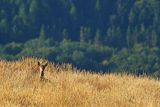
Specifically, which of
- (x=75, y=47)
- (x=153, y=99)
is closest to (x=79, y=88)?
(x=153, y=99)

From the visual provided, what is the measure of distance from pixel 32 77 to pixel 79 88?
131 centimetres

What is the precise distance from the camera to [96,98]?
905 centimetres

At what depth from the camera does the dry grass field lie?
860 centimetres

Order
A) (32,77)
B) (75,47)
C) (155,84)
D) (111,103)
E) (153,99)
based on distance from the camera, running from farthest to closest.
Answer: (75,47) → (155,84) → (32,77) → (153,99) → (111,103)

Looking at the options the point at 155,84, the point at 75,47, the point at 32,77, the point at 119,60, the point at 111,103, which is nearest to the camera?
the point at 111,103

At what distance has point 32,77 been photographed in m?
10.6

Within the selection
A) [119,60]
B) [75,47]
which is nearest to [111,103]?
[119,60]

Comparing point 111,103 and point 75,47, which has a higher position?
point 111,103

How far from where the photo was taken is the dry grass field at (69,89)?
860 cm

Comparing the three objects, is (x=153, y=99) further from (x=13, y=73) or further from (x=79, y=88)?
(x=13, y=73)

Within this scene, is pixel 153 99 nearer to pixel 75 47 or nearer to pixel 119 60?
pixel 119 60

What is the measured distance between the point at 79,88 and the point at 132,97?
941 mm

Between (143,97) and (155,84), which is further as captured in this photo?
(155,84)

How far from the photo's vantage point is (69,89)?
31.4ft
